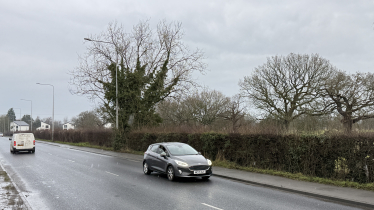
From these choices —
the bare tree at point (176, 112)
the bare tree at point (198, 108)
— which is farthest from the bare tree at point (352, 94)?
the bare tree at point (176, 112)

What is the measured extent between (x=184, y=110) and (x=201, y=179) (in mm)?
37778

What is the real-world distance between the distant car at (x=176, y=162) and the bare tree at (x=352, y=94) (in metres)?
23.7

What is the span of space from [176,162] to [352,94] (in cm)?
2653

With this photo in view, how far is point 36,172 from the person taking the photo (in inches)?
578

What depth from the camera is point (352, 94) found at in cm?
3198

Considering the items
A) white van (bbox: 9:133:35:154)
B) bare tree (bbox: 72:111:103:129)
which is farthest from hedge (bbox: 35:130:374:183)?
bare tree (bbox: 72:111:103:129)

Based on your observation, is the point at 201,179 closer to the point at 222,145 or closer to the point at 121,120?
the point at 222,145

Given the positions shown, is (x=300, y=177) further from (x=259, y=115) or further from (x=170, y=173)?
(x=259, y=115)

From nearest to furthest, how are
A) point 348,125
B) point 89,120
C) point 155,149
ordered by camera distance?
1. point 348,125
2. point 155,149
3. point 89,120

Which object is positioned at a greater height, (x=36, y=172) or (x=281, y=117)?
(x=281, y=117)

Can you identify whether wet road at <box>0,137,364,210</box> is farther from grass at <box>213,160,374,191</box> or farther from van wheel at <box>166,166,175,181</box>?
grass at <box>213,160,374,191</box>

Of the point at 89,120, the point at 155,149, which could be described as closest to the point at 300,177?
the point at 155,149

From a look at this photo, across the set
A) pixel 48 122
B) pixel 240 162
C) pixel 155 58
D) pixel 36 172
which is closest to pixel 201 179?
pixel 240 162

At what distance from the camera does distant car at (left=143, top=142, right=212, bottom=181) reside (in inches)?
470
